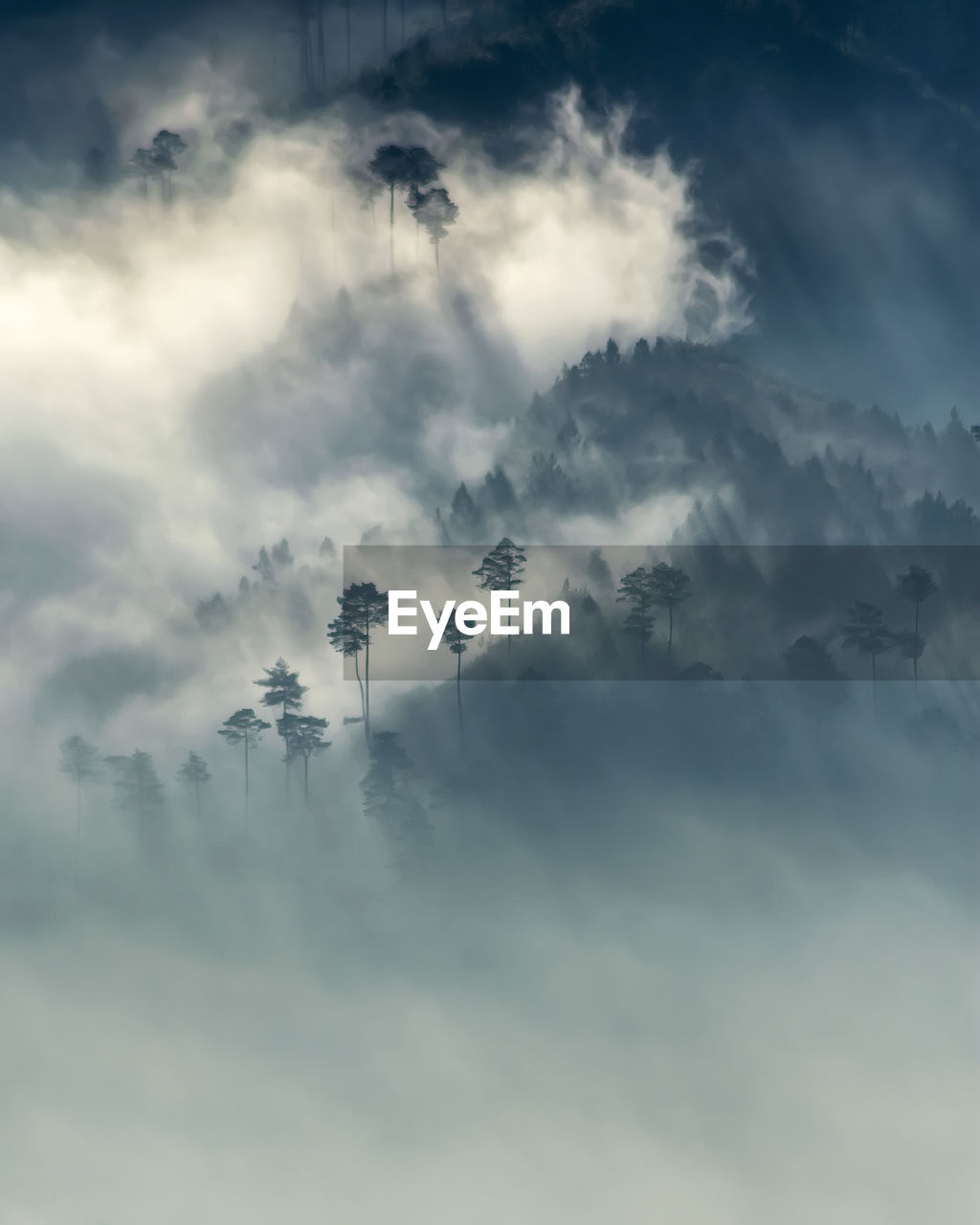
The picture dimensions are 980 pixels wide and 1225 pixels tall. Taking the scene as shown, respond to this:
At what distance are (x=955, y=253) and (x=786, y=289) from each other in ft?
5.11

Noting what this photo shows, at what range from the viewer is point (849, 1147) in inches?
353

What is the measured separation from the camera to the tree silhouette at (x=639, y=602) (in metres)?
9.16

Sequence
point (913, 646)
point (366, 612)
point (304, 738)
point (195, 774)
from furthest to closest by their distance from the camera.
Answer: point (913, 646) < point (195, 774) < point (304, 738) < point (366, 612)

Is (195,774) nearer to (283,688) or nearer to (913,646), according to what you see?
(283,688)

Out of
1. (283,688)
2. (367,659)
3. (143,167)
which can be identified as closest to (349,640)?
(367,659)

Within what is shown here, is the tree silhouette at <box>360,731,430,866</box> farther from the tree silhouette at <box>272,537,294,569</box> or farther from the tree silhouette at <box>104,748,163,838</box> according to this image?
the tree silhouette at <box>272,537,294,569</box>

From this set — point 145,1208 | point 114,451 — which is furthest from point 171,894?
point 114,451

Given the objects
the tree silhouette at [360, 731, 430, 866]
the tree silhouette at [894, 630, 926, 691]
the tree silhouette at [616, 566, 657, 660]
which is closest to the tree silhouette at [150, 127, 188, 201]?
the tree silhouette at [616, 566, 657, 660]

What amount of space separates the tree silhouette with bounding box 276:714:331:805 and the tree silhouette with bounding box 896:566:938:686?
5.11 m

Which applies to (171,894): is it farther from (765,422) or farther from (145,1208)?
(765,422)

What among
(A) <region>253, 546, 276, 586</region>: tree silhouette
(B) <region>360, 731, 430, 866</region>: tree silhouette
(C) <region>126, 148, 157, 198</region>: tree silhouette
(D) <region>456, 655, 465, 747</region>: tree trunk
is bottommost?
(B) <region>360, 731, 430, 866</region>: tree silhouette

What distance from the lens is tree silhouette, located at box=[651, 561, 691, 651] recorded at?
9273 mm
